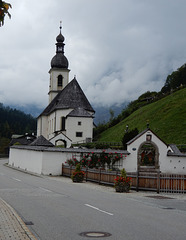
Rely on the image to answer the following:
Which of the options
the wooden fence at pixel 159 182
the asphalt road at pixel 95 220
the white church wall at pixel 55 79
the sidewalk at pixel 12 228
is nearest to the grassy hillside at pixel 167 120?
the white church wall at pixel 55 79

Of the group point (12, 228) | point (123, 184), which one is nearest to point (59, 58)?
point (123, 184)

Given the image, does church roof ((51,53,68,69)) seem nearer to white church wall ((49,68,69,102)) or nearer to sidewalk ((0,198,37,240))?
white church wall ((49,68,69,102))

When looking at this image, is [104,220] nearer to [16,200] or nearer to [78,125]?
[16,200]

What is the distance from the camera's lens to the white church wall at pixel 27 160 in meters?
35.4

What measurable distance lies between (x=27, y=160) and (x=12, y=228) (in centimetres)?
3422

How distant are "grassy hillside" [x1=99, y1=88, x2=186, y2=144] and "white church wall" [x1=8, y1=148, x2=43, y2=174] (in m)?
20.6

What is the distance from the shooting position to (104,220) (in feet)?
33.6

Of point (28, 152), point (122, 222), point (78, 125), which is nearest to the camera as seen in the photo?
point (122, 222)

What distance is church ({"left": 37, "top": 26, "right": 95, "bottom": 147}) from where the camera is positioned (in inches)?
2753

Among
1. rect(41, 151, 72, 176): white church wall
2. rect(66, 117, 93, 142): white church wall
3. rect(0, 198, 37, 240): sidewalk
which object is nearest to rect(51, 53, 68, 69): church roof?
rect(66, 117, 93, 142): white church wall

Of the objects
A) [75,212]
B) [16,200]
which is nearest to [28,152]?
[16,200]

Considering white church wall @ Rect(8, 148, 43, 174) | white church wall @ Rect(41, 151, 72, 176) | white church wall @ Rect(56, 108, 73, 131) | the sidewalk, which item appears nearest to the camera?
the sidewalk

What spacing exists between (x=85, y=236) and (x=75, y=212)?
3476mm

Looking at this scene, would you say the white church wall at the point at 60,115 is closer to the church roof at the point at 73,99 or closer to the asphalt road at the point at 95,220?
the church roof at the point at 73,99
